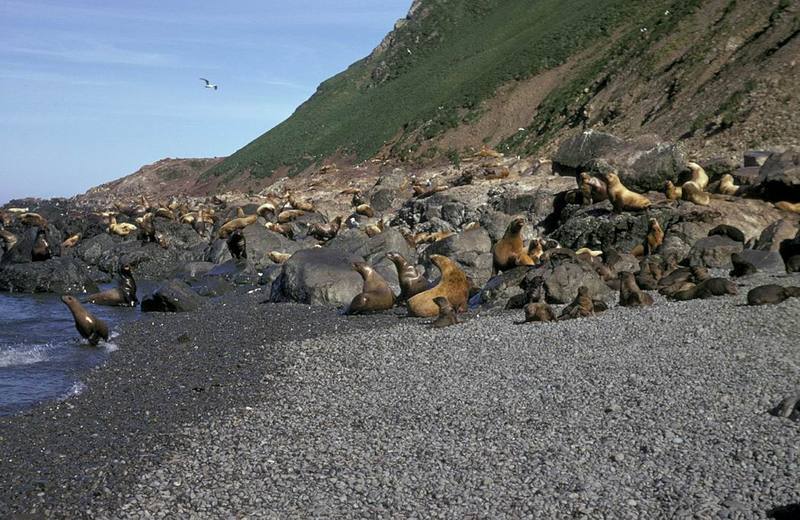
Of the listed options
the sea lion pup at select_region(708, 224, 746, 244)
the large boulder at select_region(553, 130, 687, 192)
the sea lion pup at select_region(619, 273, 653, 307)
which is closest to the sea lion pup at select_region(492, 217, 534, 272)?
the sea lion pup at select_region(619, 273, 653, 307)

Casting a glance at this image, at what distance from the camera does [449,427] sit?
8602mm

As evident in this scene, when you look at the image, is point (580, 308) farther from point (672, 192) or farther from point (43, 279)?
point (43, 279)

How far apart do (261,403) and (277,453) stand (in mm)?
2124

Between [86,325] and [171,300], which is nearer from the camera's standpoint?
[86,325]

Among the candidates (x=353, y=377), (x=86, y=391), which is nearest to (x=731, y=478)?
(x=353, y=377)

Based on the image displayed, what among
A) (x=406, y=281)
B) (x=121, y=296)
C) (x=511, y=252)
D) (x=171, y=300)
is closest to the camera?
(x=406, y=281)

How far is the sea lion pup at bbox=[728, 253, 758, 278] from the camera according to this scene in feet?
50.0

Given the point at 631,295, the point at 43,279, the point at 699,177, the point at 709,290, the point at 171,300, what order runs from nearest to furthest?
the point at 709,290
the point at 631,295
the point at 171,300
the point at 699,177
the point at 43,279

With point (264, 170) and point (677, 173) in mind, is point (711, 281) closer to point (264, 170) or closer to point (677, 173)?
point (677, 173)

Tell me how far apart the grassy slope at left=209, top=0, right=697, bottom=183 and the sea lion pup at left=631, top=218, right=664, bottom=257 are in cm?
2666

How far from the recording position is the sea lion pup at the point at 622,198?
20766 millimetres

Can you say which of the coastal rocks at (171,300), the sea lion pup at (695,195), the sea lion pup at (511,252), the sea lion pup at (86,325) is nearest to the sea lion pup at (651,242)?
the sea lion pup at (695,195)

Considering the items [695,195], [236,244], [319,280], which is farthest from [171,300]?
[695,195]

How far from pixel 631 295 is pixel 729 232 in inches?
226
